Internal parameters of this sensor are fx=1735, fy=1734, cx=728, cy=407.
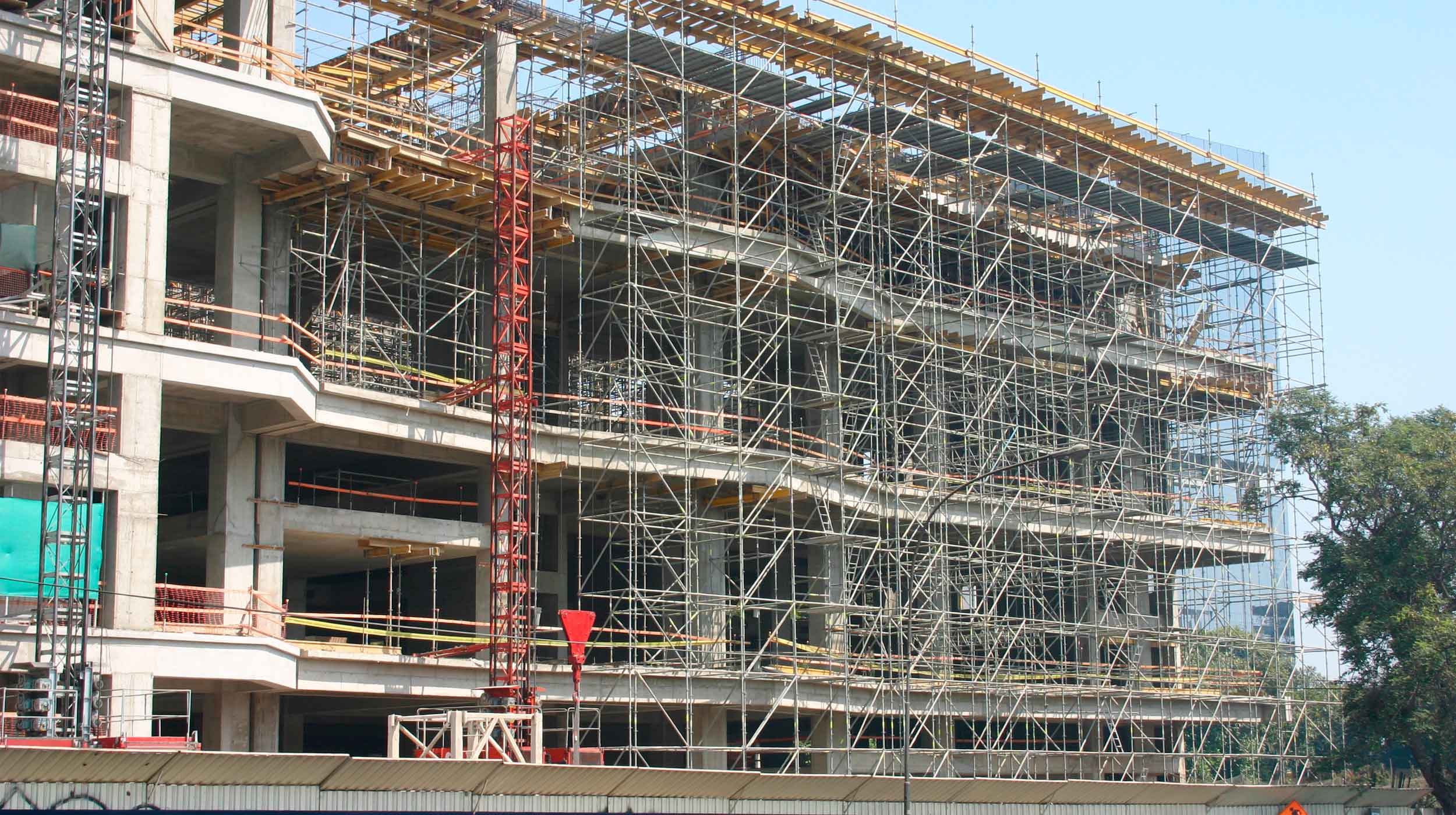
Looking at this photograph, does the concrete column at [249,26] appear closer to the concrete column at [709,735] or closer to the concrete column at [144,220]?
the concrete column at [144,220]

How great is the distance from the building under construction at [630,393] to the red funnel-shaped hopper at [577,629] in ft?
5.38

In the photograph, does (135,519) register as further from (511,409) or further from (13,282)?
(511,409)

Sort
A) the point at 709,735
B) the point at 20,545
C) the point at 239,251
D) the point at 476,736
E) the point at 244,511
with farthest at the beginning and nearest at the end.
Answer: the point at 709,735 → the point at 239,251 → the point at 244,511 → the point at 476,736 → the point at 20,545

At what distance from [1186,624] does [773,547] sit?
17.3 m

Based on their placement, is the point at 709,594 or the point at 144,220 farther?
the point at 709,594

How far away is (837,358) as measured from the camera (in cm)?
5088

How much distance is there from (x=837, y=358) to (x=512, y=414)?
41.8 ft

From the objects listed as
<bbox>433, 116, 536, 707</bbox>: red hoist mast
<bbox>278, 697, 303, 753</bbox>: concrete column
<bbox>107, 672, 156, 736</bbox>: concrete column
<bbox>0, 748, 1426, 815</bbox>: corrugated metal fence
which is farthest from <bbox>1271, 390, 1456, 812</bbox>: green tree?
<bbox>107, 672, 156, 736</bbox>: concrete column

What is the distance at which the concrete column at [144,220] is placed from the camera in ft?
117

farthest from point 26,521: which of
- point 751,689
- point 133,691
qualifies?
point 751,689

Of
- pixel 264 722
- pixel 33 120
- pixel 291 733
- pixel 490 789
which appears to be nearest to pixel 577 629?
pixel 264 722

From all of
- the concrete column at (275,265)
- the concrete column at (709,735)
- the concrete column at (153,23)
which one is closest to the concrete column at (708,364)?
the concrete column at (709,735)

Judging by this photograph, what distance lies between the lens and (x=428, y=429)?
41750 millimetres

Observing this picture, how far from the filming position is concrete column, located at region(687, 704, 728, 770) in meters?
45.5
